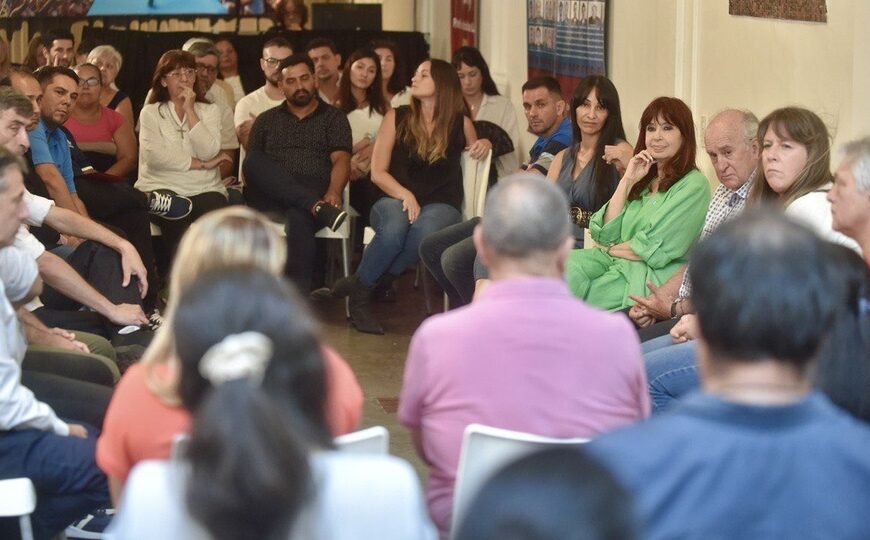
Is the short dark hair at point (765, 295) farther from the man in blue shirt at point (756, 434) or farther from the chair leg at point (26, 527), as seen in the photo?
the chair leg at point (26, 527)

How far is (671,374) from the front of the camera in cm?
375

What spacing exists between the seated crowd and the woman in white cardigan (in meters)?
1.37

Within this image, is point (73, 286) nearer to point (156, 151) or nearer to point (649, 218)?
point (649, 218)

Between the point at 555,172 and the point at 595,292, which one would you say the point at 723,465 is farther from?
the point at 555,172

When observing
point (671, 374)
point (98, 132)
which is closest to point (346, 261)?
point (98, 132)

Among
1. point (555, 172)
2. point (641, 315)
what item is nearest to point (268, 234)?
point (641, 315)

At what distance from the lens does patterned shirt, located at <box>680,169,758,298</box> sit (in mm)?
4445

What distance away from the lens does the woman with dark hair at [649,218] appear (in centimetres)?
468

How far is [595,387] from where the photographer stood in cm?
249

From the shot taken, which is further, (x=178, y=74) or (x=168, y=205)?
(x=178, y=74)

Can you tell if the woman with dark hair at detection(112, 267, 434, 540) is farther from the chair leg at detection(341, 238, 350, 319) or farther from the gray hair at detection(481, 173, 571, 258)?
the chair leg at detection(341, 238, 350, 319)

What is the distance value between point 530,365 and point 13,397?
1229mm

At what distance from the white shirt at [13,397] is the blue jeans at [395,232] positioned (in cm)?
341

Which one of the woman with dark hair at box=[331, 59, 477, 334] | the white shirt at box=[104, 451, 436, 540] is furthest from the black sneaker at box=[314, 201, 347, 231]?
the white shirt at box=[104, 451, 436, 540]
